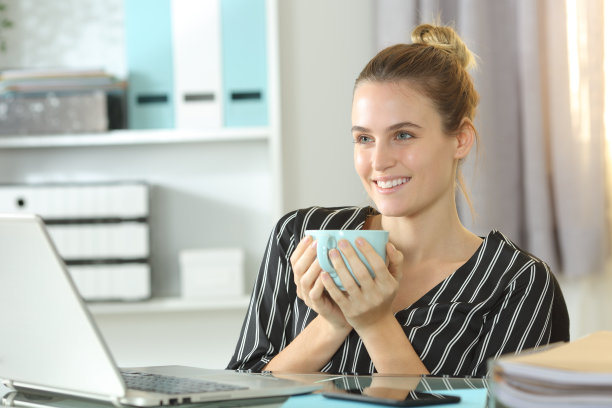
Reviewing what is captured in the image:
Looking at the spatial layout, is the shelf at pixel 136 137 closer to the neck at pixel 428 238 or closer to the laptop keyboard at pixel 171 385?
the neck at pixel 428 238

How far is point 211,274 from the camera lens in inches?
83.4

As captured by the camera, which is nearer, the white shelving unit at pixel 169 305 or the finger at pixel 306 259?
the finger at pixel 306 259

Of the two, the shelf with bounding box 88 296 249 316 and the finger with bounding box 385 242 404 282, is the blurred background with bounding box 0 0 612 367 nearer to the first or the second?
the shelf with bounding box 88 296 249 316

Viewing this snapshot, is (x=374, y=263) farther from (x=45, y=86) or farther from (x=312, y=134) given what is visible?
(x=45, y=86)

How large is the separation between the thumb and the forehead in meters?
0.25

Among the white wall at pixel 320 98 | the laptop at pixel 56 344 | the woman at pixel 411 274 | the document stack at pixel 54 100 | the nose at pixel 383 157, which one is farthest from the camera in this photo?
the white wall at pixel 320 98

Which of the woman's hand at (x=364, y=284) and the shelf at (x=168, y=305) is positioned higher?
the woman's hand at (x=364, y=284)

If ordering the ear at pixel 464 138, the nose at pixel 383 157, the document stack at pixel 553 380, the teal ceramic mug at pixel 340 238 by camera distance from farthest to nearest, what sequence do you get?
the ear at pixel 464 138 < the nose at pixel 383 157 < the teal ceramic mug at pixel 340 238 < the document stack at pixel 553 380

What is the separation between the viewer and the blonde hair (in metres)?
1.35

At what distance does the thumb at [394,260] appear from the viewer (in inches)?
45.0


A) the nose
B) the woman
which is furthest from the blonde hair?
the nose

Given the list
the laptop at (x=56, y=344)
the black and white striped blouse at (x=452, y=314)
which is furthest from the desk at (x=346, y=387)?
the black and white striped blouse at (x=452, y=314)

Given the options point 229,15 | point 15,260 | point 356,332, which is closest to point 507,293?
point 356,332

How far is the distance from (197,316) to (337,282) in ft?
4.04
